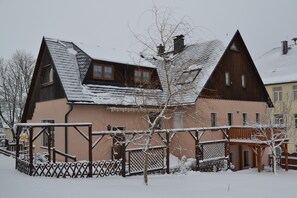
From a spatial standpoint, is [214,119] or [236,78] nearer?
[214,119]

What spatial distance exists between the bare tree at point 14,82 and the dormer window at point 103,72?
75.8ft

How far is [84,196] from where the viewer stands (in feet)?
29.6

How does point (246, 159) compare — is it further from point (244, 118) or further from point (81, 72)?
point (81, 72)

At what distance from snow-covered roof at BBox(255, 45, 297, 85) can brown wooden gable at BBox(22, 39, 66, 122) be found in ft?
77.4

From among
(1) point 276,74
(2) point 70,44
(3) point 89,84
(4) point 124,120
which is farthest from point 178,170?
(1) point 276,74

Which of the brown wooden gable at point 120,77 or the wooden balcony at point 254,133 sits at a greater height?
the brown wooden gable at point 120,77

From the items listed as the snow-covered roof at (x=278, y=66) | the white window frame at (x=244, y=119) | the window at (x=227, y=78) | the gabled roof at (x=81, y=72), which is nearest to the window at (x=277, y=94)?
the snow-covered roof at (x=278, y=66)

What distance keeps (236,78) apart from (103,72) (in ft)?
34.1

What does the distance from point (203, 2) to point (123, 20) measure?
671 cm

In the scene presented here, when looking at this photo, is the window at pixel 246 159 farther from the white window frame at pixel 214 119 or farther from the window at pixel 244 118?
the white window frame at pixel 214 119

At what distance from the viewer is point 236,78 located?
23688 millimetres

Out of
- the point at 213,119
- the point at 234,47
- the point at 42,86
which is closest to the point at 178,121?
the point at 213,119

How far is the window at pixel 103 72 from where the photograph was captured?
18.7 m

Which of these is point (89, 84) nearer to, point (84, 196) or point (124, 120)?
point (124, 120)
